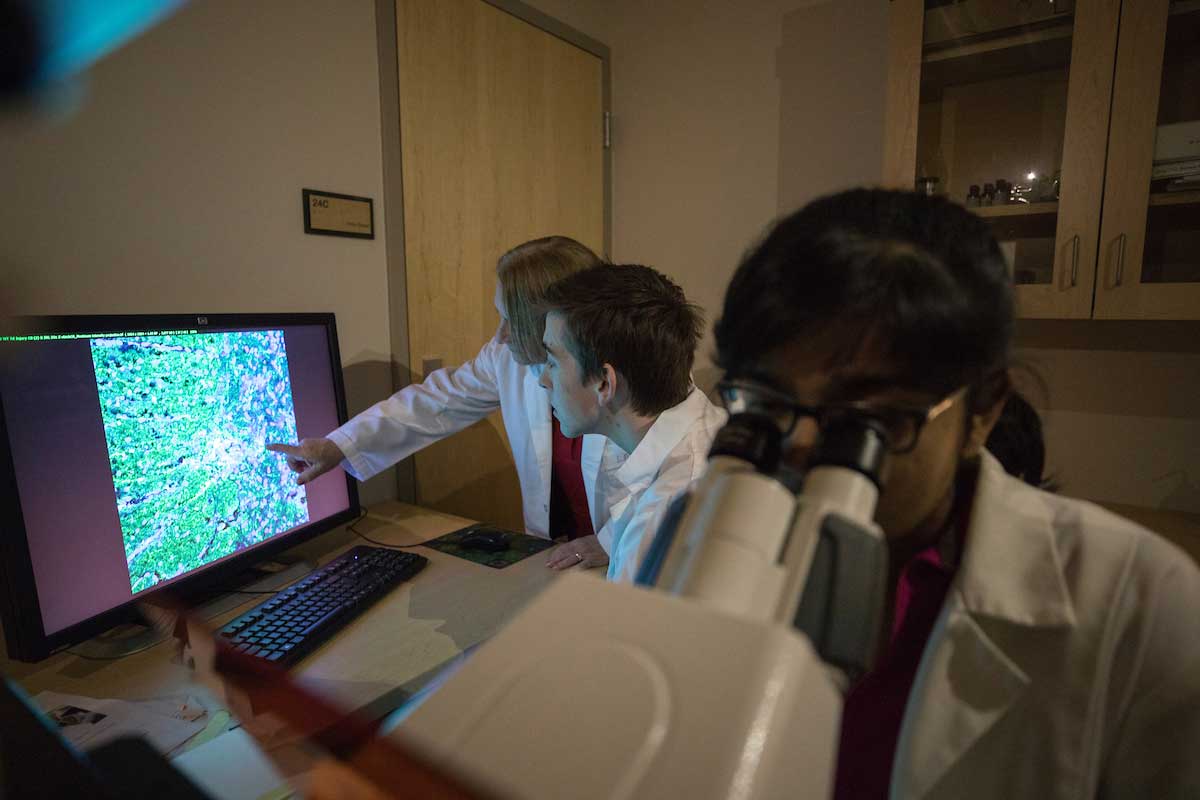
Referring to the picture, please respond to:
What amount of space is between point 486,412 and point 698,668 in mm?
1578

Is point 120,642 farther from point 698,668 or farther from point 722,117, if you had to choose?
point 722,117

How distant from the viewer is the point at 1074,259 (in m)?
1.52

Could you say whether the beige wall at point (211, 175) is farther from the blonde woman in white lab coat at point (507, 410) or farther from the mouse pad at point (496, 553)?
the mouse pad at point (496, 553)

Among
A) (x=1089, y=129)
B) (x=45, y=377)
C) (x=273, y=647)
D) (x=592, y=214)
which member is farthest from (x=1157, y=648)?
(x=592, y=214)

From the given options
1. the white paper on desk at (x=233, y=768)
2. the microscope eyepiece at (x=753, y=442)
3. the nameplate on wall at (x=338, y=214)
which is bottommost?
the white paper on desk at (x=233, y=768)

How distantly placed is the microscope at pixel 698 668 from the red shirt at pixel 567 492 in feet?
4.56

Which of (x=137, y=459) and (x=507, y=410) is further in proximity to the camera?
(x=507, y=410)

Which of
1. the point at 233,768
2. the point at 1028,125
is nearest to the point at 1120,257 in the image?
the point at 1028,125

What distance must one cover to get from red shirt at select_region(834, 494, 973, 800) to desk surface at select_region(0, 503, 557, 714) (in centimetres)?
59

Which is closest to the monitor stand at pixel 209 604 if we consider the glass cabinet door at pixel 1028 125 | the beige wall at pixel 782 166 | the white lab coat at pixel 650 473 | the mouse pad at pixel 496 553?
the mouse pad at pixel 496 553

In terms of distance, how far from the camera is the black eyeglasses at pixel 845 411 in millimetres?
493

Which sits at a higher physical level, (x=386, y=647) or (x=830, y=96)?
(x=830, y=96)

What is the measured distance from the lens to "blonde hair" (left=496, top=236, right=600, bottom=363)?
59.5 inches

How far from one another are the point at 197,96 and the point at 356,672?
119 cm
